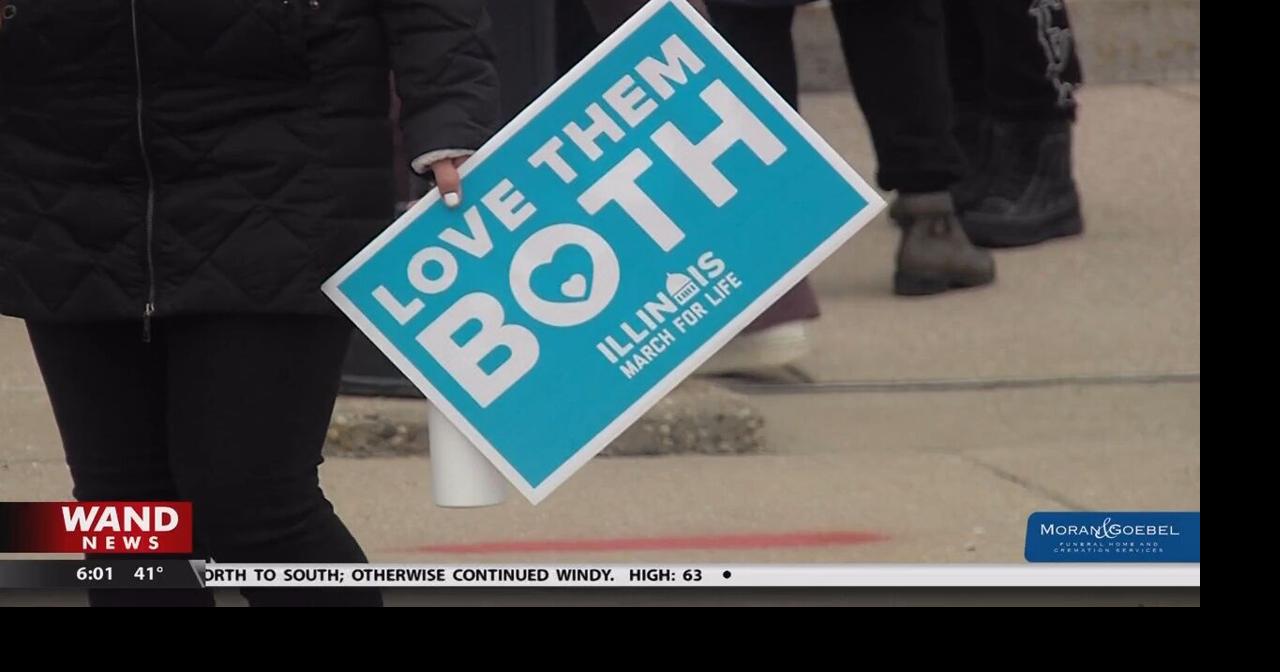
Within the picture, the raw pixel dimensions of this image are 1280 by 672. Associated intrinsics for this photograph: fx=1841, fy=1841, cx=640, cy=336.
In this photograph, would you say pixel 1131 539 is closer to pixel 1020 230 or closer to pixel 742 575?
pixel 1020 230

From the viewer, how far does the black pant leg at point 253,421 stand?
2.53 metres

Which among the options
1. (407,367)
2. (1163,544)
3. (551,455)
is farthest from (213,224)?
(1163,544)

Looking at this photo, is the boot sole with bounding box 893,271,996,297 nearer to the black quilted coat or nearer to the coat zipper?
the black quilted coat

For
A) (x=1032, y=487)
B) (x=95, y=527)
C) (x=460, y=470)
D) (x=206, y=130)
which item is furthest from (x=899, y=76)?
(x=95, y=527)

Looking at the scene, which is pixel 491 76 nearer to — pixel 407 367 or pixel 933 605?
pixel 407 367

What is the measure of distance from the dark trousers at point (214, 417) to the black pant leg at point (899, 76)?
971 mm

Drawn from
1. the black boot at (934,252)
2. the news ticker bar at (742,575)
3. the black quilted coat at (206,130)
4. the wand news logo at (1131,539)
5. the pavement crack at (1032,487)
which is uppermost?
the black quilted coat at (206,130)

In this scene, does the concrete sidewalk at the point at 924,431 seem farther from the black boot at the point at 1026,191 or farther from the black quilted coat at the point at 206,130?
the black quilted coat at the point at 206,130

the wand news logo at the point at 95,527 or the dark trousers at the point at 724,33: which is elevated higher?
the dark trousers at the point at 724,33

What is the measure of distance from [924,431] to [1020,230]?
388mm

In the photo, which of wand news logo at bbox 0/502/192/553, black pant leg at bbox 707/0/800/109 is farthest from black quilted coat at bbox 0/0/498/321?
black pant leg at bbox 707/0/800/109

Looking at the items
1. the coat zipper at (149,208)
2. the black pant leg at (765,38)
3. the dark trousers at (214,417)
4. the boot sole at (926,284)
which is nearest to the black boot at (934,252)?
the boot sole at (926,284)

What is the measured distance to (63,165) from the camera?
251 cm
